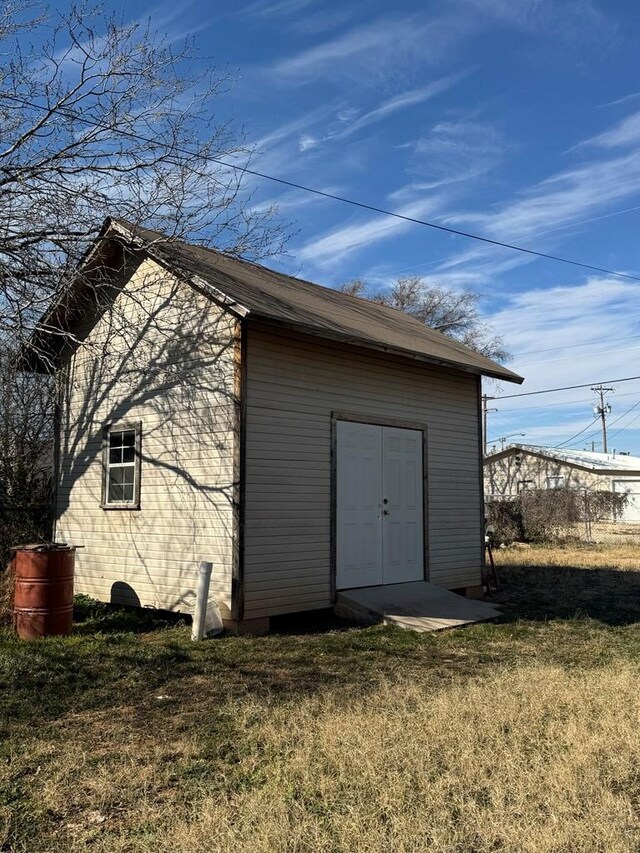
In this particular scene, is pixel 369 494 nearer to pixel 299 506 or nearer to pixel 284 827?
pixel 299 506

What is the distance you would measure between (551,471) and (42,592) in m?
36.7

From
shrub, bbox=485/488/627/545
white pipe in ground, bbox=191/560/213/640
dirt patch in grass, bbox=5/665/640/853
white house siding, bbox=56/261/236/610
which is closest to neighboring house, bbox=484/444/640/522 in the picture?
shrub, bbox=485/488/627/545

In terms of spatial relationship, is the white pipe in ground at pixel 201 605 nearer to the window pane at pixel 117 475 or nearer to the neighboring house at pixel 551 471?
the window pane at pixel 117 475

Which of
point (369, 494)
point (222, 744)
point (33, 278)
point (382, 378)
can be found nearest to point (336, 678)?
point (222, 744)

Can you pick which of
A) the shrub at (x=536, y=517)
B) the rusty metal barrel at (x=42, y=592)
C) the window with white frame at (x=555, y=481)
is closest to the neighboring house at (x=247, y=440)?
the rusty metal barrel at (x=42, y=592)

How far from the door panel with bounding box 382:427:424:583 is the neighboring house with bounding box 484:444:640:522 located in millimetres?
29663

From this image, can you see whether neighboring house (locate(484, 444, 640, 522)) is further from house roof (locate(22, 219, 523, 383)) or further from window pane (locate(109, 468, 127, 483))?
window pane (locate(109, 468, 127, 483))

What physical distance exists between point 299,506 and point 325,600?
128cm

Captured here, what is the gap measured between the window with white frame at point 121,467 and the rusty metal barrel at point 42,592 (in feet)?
6.06

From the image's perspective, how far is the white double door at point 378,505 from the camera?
393 inches

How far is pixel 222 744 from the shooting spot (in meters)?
4.83

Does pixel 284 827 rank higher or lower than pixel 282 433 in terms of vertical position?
lower

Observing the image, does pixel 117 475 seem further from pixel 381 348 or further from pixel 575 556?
pixel 575 556

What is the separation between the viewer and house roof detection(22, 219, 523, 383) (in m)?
8.96
